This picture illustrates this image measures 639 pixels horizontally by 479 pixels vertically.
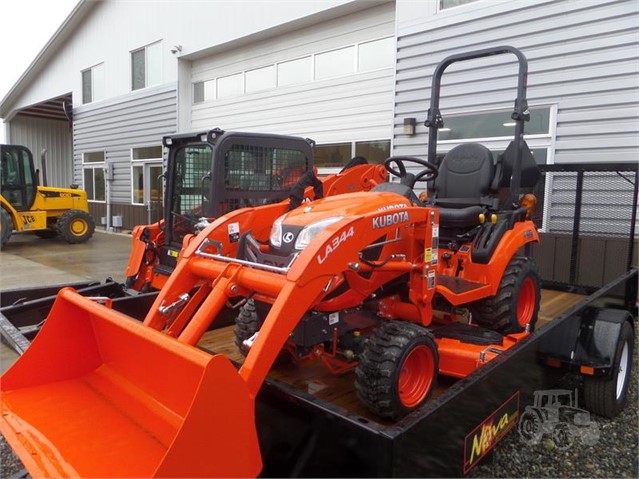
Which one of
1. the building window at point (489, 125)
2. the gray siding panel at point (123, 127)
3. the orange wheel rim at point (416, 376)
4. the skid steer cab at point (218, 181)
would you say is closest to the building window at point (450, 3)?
the building window at point (489, 125)

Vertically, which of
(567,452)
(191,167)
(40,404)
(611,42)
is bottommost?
(567,452)

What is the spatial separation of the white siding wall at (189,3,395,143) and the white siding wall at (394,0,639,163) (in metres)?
1.09

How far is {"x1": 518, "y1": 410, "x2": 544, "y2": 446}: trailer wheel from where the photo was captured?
9.93 ft

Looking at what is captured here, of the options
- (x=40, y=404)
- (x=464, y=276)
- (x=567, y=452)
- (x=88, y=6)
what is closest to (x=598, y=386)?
(x=567, y=452)

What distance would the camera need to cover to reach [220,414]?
1.78 meters

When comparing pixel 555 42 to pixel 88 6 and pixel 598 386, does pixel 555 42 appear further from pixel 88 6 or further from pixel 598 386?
pixel 88 6

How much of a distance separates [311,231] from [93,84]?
16.3m

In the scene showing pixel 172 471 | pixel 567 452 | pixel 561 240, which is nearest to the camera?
pixel 172 471

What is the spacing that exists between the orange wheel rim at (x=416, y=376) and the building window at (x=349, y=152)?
6.58 meters

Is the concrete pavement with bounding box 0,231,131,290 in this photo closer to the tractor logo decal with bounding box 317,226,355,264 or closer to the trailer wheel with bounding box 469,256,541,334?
the trailer wheel with bounding box 469,256,541,334

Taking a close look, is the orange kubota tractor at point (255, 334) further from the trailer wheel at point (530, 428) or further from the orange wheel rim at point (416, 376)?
the trailer wheel at point (530, 428)

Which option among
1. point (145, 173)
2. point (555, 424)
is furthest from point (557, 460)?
point (145, 173)

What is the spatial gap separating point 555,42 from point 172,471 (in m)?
7.02

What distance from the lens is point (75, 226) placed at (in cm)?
1277
